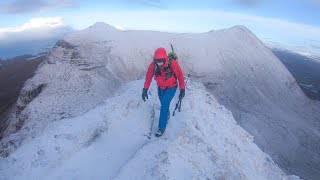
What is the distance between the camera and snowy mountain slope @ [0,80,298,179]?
7770 mm

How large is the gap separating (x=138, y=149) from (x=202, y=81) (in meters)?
12.4

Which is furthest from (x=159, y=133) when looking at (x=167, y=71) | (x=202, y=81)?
(x=202, y=81)

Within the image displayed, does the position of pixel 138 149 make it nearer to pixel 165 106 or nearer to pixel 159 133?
pixel 159 133

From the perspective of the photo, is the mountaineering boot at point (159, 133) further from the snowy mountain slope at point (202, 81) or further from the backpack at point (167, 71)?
the snowy mountain slope at point (202, 81)

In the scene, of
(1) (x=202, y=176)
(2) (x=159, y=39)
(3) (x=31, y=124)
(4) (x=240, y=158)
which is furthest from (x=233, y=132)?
(2) (x=159, y=39)

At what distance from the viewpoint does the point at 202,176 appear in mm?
7668

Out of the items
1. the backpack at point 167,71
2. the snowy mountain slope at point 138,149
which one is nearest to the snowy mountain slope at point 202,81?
the snowy mountain slope at point 138,149

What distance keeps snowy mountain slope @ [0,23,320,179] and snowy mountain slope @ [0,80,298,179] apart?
16.4 feet

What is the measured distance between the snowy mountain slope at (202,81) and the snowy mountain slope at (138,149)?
16.4 ft

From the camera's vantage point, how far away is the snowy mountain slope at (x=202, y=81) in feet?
54.0

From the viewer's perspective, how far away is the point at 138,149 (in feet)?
28.3

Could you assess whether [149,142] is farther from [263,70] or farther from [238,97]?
[263,70]

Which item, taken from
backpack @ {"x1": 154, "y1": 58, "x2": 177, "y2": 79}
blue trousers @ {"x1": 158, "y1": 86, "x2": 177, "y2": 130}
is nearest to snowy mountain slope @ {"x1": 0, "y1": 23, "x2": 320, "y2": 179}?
backpack @ {"x1": 154, "y1": 58, "x2": 177, "y2": 79}

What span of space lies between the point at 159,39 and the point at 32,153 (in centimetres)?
1460
